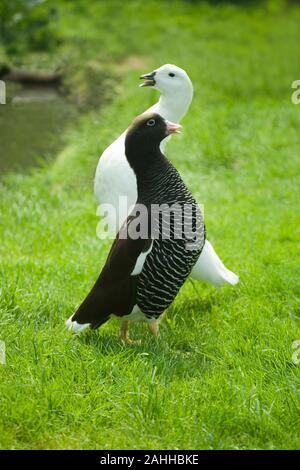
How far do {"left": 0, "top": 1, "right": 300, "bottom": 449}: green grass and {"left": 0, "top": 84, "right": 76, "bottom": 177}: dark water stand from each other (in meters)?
0.18

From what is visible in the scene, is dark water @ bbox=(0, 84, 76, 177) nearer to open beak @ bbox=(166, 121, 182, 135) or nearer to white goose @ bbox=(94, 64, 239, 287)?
white goose @ bbox=(94, 64, 239, 287)

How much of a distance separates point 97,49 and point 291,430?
7634 millimetres

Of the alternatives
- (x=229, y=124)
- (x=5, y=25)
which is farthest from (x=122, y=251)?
(x=5, y=25)

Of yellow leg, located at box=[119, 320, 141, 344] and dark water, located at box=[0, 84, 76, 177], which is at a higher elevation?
yellow leg, located at box=[119, 320, 141, 344]

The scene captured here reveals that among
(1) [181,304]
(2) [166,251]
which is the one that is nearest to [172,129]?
(2) [166,251]

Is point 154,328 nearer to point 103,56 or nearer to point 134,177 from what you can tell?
point 134,177

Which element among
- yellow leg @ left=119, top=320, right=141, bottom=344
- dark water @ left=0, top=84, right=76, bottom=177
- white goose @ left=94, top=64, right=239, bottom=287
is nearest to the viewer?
yellow leg @ left=119, top=320, right=141, bottom=344

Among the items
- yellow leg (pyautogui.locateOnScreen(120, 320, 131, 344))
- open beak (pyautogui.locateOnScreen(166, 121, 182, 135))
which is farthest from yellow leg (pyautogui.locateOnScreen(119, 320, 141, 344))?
open beak (pyautogui.locateOnScreen(166, 121, 182, 135))

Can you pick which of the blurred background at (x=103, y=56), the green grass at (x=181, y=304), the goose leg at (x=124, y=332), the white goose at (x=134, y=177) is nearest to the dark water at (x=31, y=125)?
the blurred background at (x=103, y=56)

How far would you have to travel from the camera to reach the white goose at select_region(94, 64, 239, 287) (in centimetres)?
412

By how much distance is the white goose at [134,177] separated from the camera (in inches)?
162

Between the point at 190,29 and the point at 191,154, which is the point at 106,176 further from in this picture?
the point at 190,29

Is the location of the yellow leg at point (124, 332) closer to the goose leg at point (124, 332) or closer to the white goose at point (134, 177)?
the goose leg at point (124, 332)

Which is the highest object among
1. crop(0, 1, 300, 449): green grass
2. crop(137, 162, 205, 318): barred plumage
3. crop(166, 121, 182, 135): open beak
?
crop(166, 121, 182, 135): open beak
